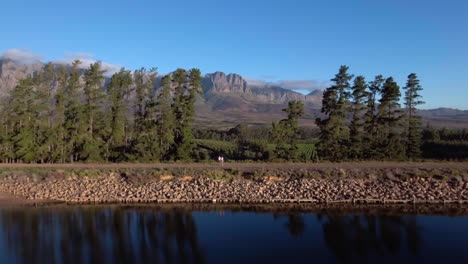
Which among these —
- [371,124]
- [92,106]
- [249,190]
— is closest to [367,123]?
[371,124]

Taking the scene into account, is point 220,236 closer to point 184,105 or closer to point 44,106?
point 184,105

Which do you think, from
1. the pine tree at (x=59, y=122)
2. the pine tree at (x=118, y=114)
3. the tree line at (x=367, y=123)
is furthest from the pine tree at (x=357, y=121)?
the pine tree at (x=59, y=122)

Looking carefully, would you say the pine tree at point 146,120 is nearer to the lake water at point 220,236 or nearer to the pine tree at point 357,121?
the lake water at point 220,236

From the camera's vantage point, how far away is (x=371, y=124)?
143ft

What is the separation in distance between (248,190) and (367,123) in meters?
19.1

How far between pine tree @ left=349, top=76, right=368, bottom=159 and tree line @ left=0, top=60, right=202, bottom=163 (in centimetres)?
1651

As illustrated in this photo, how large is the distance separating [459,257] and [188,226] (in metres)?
14.4

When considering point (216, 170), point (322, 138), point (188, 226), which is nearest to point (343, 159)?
point (322, 138)

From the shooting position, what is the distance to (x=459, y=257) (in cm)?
1922

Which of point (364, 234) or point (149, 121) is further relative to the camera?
point (149, 121)

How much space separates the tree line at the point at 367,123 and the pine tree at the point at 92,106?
2316cm

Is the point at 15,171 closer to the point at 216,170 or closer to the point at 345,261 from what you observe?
the point at 216,170

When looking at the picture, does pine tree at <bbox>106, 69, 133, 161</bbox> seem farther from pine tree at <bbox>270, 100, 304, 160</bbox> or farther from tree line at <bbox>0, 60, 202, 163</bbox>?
pine tree at <bbox>270, 100, 304, 160</bbox>

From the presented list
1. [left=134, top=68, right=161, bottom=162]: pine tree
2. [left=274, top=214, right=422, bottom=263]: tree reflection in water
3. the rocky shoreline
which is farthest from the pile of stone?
[left=134, top=68, right=161, bottom=162]: pine tree
